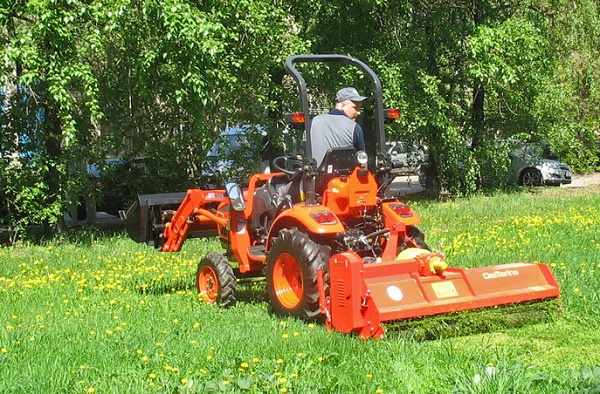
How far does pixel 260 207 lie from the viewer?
8.88 metres

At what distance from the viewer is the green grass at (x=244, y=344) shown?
18.3ft

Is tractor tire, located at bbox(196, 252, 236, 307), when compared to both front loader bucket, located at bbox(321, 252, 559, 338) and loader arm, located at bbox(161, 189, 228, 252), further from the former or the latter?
front loader bucket, located at bbox(321, 252, 559, 338)

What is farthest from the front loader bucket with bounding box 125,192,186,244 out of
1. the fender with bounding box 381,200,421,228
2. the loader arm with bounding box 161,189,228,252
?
the fender with bounding box 381,200,421,228

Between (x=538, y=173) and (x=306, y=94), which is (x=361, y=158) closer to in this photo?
(x=306, y=94)

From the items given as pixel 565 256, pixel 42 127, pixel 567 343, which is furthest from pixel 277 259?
pixel 42 127

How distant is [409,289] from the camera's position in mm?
7168

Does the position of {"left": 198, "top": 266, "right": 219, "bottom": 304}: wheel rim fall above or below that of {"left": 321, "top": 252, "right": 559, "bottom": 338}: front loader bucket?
below

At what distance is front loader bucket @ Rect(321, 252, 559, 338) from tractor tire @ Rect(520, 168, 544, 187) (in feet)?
71.2

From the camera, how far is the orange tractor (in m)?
7.07

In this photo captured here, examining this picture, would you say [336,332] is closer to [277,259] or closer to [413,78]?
[277,259]

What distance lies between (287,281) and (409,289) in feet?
4.44

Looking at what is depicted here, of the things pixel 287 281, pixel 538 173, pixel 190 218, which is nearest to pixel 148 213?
pixel 190 218

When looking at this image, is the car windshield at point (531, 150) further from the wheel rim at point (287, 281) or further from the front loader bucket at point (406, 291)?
the wheel rim at point (287, 281)

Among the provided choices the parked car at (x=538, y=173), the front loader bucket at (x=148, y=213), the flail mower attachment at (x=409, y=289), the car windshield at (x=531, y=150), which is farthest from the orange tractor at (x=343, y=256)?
the parked car at (x=538, y=173)
